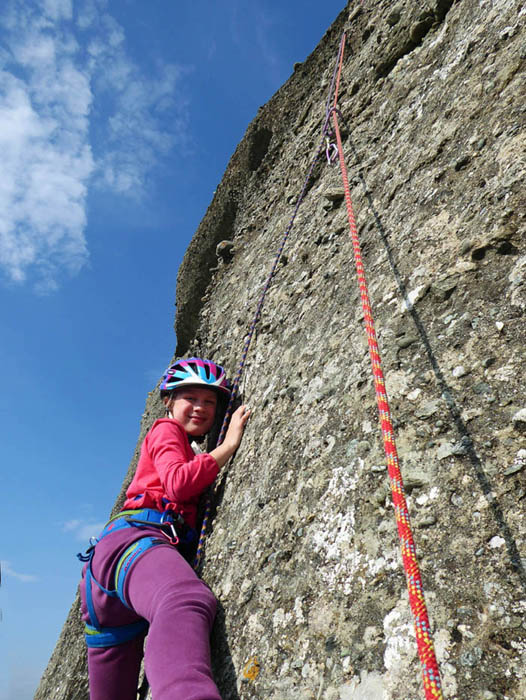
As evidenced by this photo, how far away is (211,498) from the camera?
326 cm

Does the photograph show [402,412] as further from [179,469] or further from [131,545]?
[131,545]

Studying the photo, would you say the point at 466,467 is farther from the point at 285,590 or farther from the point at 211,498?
the point at 211,498

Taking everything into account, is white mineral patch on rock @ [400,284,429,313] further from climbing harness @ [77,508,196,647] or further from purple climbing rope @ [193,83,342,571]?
climbing harness @ [77,508,196,647]

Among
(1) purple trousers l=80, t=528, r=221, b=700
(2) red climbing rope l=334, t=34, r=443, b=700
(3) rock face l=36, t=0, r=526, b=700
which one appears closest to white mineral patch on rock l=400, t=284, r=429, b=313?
(3) rock face l=36, t=0, r=526, b=700

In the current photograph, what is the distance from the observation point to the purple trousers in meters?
1.77

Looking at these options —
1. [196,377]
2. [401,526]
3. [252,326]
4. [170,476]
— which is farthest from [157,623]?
[252,326]

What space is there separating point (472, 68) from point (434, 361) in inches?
89.5

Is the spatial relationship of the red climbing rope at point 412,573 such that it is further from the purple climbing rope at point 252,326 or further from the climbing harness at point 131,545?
the purple climbing rope at point 252,326

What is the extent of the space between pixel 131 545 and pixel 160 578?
47 cm

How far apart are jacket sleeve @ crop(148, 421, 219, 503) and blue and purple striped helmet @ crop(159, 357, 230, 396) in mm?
649

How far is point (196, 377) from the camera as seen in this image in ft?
12.9

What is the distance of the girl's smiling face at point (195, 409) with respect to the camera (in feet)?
12.6

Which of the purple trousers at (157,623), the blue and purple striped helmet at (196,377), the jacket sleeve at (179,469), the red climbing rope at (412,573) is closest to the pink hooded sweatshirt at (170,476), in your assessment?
the jacket sleeve at (179,469)

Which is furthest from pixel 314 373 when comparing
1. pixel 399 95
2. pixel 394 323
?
pixel 399 95
